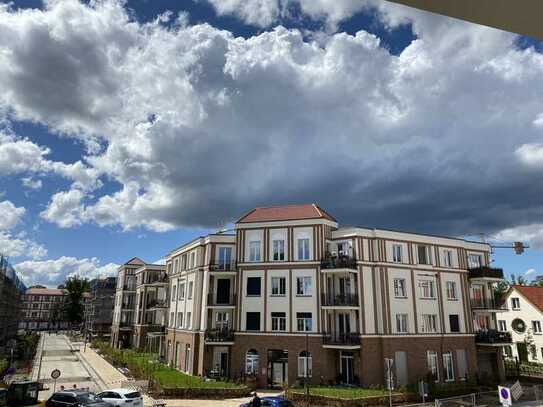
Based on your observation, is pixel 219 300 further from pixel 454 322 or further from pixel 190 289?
pixel 454 322

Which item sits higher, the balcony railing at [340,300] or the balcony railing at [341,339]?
the balcony railing at [340,300]

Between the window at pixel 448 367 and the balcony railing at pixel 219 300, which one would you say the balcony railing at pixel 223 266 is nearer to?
the balcony railing at pixel 219 300

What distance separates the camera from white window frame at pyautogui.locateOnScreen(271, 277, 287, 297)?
3647 cm

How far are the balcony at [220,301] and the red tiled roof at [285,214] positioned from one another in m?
7.14

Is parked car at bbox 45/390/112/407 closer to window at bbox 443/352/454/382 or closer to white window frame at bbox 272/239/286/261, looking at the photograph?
white window frame at bbox 272/239/286/261

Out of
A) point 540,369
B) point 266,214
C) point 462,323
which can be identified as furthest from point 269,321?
point 540,369

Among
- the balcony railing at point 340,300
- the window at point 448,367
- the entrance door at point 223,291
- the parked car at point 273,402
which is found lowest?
the parked car at point 273,402

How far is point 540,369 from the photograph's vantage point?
43.3 m

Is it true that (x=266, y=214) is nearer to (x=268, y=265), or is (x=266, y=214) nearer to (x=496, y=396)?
(x=268, y=265)

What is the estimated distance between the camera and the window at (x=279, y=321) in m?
35.5

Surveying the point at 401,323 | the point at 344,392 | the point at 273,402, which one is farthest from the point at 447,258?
the point at 273,402

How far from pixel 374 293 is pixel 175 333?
71.4ft

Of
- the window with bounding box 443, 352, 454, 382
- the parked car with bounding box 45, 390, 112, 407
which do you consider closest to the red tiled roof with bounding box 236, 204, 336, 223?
the window with bounding box 443, 352, 454, 382

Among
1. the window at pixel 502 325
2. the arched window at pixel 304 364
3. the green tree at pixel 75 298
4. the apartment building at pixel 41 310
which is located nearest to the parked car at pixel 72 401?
the arched window at pixel 304 364
